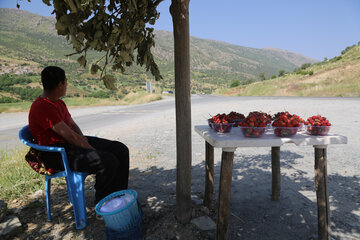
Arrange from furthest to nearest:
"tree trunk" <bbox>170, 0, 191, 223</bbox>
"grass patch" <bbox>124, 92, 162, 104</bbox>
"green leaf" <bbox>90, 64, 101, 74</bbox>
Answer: "grass patch" <bbox>124, 92, 162, 104</bbox> < "tree trunk" <bbox>170, 0, 191, 223</bbox> < "green leaf" <bbox>90, 64, 101, 74</bbox>

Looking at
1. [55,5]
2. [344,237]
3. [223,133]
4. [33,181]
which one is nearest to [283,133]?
[223,133]

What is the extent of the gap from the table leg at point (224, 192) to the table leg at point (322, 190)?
0.79m

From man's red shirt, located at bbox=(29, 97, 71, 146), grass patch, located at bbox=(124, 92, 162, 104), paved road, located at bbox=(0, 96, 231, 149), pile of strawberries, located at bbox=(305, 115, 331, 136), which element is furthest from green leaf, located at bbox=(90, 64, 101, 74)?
grass patch, located at bbox=(124, 92, 162, 104)

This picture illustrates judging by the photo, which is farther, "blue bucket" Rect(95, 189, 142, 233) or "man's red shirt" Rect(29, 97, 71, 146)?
"man's red shirt" Rect(29, 97, 71, 146)

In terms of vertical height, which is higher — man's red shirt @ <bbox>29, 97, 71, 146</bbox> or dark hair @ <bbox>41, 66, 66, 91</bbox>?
dark hair @ <bbox>41, 66, 66, 91</bbox>

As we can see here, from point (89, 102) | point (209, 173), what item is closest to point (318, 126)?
point (209, 173)

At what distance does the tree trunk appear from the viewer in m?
2.25

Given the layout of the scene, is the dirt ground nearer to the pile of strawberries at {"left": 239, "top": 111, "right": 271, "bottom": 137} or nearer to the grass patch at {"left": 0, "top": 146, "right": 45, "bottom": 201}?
the grass patch at {"left": 0, "top": 146, "right": 45, "bottom": 201}

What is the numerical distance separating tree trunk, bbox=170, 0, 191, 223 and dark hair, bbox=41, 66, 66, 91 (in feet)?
3.80

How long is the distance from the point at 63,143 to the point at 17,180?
1.67 m

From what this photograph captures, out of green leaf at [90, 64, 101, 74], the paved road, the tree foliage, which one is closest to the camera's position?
the tree foliage

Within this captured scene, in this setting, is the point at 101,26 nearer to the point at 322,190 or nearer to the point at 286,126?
the point at 286,126

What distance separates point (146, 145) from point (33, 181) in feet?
10.4

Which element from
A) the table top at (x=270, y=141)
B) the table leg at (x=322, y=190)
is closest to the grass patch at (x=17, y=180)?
the table top at (x=270, y=141)
